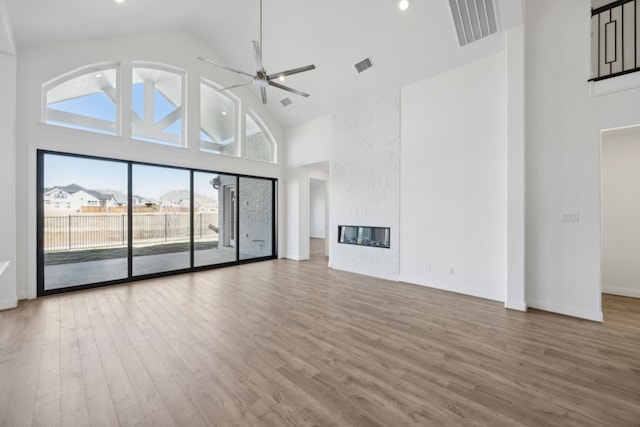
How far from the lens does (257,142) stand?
24.5 ft

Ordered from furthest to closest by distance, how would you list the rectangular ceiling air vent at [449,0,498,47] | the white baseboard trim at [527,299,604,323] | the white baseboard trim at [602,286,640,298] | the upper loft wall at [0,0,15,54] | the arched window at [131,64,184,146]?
the arched window at [131,64,184,146]
the white baseboard trim at [602,286,640,298]
the rectangular ceiling air vent at [449,0,498,47]
the white baseboard trim at [527,299,604,323]
the upper loft wall at [0,0,15,54]

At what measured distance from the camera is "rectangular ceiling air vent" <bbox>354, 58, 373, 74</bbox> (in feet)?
16.8

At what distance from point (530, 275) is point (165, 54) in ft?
25.7

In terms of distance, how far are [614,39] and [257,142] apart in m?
6.98

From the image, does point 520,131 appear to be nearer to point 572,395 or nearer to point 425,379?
point 572,395

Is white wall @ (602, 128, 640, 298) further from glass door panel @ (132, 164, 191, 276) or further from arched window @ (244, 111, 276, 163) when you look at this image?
glass door panel @ (132, 164, 191, 276)

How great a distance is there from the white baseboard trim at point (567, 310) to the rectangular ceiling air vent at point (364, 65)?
486cm

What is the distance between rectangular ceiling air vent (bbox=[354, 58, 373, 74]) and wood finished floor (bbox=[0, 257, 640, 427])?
4392 mm

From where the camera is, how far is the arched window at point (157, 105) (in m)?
5.33

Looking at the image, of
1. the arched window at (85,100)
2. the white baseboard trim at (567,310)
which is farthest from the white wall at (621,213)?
the arched window at (85,100)

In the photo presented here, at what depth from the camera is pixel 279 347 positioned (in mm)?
2719

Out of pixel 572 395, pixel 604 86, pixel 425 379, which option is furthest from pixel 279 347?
pixel 604 86

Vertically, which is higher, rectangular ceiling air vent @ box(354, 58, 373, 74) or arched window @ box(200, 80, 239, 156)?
rectangular ceiling air vent @ box(354, 58, 373, 74)

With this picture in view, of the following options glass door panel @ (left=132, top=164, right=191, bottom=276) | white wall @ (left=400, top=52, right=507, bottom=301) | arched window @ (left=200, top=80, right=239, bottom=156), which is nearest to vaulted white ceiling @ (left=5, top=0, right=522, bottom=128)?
white wall @ (left=400, top=52, right=507, bottom=301)
